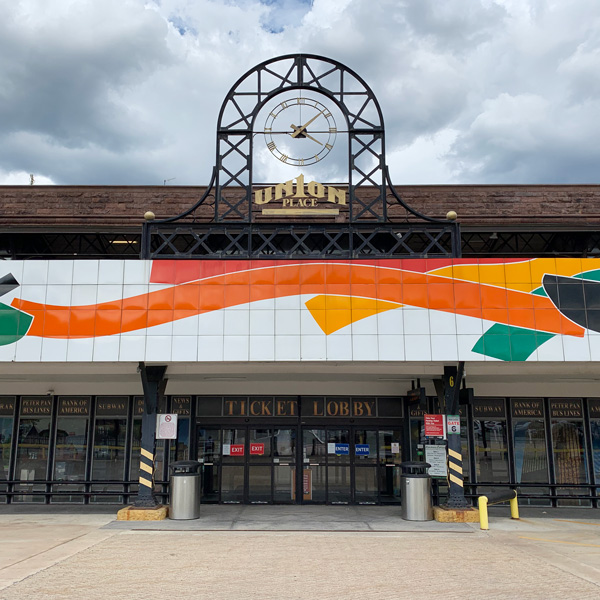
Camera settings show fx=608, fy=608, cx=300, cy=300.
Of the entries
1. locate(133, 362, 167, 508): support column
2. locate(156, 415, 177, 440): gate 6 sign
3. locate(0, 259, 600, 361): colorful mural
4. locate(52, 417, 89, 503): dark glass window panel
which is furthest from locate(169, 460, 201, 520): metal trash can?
locate(52, 417, 89, 503): dark glass window panel

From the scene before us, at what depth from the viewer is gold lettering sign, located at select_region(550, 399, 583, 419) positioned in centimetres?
1731

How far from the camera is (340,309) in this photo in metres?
13.7

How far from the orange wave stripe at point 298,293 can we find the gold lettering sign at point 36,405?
4624mm

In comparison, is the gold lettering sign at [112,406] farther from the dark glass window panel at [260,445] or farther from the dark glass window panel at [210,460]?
the dark glass window panel at [260,445]

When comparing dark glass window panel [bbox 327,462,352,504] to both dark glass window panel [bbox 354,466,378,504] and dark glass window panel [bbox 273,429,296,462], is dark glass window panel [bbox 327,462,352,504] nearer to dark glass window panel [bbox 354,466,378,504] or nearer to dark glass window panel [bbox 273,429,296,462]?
dark glass window panel [bbox 354,466,378,504]

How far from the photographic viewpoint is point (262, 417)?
17.2 metres

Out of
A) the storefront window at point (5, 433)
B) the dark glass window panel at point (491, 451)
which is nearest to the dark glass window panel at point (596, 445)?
the dark glass window panel at point (491, 451)

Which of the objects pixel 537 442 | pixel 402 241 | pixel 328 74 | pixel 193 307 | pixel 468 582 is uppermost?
pixel 328 74

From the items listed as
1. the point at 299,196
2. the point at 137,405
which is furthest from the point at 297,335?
the point at 137,405

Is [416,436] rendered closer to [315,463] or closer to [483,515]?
[315,463]

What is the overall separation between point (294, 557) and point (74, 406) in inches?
387

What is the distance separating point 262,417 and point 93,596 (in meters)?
9.62

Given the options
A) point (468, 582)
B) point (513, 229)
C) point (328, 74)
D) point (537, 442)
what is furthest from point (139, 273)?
point (537, 442)

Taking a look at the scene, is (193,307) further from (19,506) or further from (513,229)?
(513,229)
